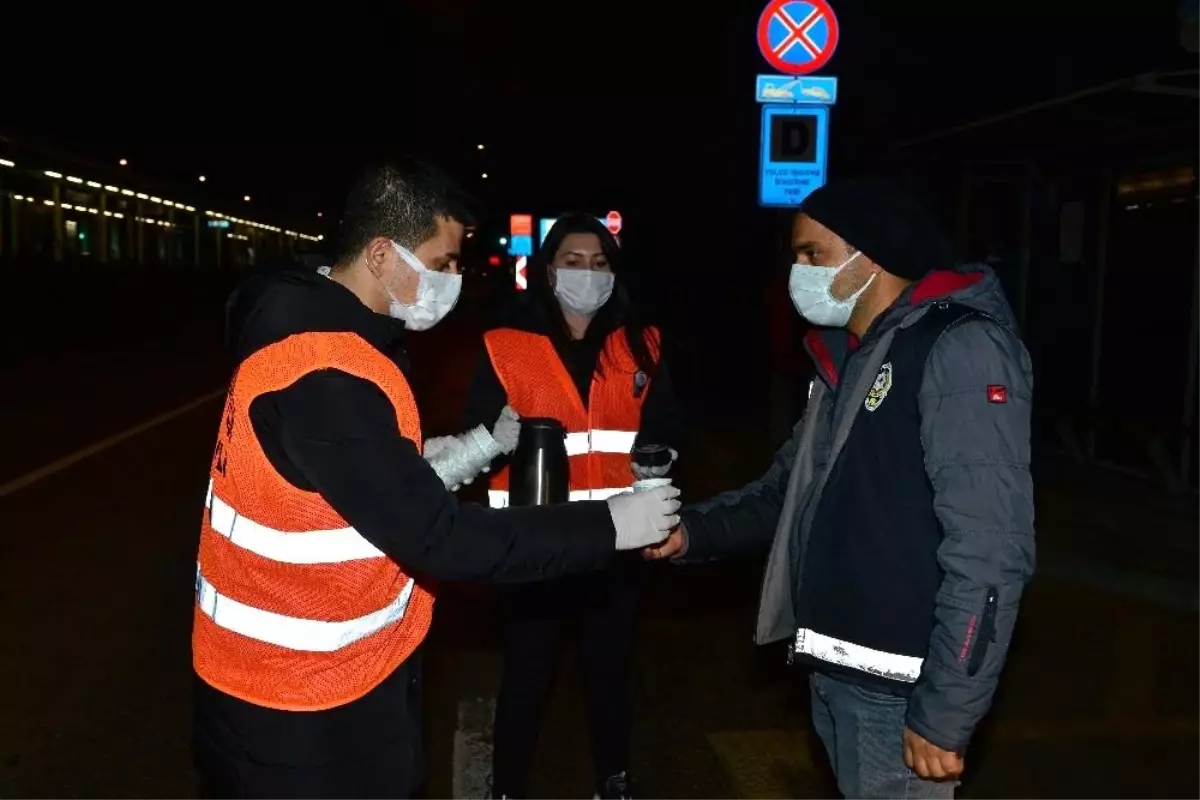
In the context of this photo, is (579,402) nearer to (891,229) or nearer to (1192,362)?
(891,229)

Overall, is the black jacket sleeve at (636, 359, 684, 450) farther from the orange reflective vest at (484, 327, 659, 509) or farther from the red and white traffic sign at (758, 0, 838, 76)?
the red and white traffic sign at (758, 0, 838, 76)

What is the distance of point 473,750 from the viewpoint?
4270mm

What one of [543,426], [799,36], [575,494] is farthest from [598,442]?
[799,36]

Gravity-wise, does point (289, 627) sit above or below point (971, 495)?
below

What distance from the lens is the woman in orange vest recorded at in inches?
136

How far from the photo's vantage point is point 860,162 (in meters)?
11.7

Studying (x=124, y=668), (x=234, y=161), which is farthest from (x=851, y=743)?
(x=234, y=161)

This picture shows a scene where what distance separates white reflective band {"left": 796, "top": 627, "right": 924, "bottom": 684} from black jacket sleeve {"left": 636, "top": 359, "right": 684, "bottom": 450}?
51.2 inches

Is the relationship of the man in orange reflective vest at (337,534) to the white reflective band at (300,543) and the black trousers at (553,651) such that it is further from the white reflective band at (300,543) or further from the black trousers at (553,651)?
the black trousers at (553,651)

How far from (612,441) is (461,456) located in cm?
72

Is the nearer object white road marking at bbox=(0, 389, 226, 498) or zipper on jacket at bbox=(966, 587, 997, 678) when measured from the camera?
zipper on jacket at bbox=(966, 587, 997, 678)

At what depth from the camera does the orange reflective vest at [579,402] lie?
3.46 m

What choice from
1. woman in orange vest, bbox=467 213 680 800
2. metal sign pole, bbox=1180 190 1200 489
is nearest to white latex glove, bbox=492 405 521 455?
woman in orange vest, bbox=467 213 680 800

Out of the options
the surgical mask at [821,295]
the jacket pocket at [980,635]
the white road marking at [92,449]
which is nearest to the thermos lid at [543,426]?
the surgical mask at [821,295]
